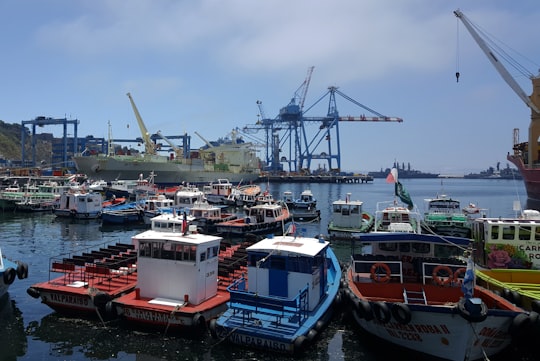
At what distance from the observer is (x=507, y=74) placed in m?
74.8

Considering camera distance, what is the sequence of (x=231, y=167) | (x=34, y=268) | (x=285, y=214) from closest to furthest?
(x=34, y=268) → (x=285, y=214) → (x=231, y=167)

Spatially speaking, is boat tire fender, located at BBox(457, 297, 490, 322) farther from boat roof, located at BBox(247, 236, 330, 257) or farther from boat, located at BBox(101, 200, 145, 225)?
boat, located at BBox(101, 200, 145, 225)

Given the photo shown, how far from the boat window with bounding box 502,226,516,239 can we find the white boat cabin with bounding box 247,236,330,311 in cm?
951

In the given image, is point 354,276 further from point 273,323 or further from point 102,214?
point 102,214

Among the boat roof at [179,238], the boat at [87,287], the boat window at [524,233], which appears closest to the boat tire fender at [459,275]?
the boat window at [524,233]

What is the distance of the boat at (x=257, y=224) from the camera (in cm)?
3728

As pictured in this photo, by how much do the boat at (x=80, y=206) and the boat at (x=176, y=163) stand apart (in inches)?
2072

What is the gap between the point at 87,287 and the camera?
17016 millimetres

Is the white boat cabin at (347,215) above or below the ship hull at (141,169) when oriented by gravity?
A: below

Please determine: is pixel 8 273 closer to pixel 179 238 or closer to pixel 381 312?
pixel 179 238

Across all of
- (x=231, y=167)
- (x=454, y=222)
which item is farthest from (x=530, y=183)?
(x=231, y=167)

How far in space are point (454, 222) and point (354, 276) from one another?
25061mm

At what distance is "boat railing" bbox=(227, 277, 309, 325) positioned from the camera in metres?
13.6

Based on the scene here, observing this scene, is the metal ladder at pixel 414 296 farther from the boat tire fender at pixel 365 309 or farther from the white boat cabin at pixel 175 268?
the white boat cabin at pixel 175 268
